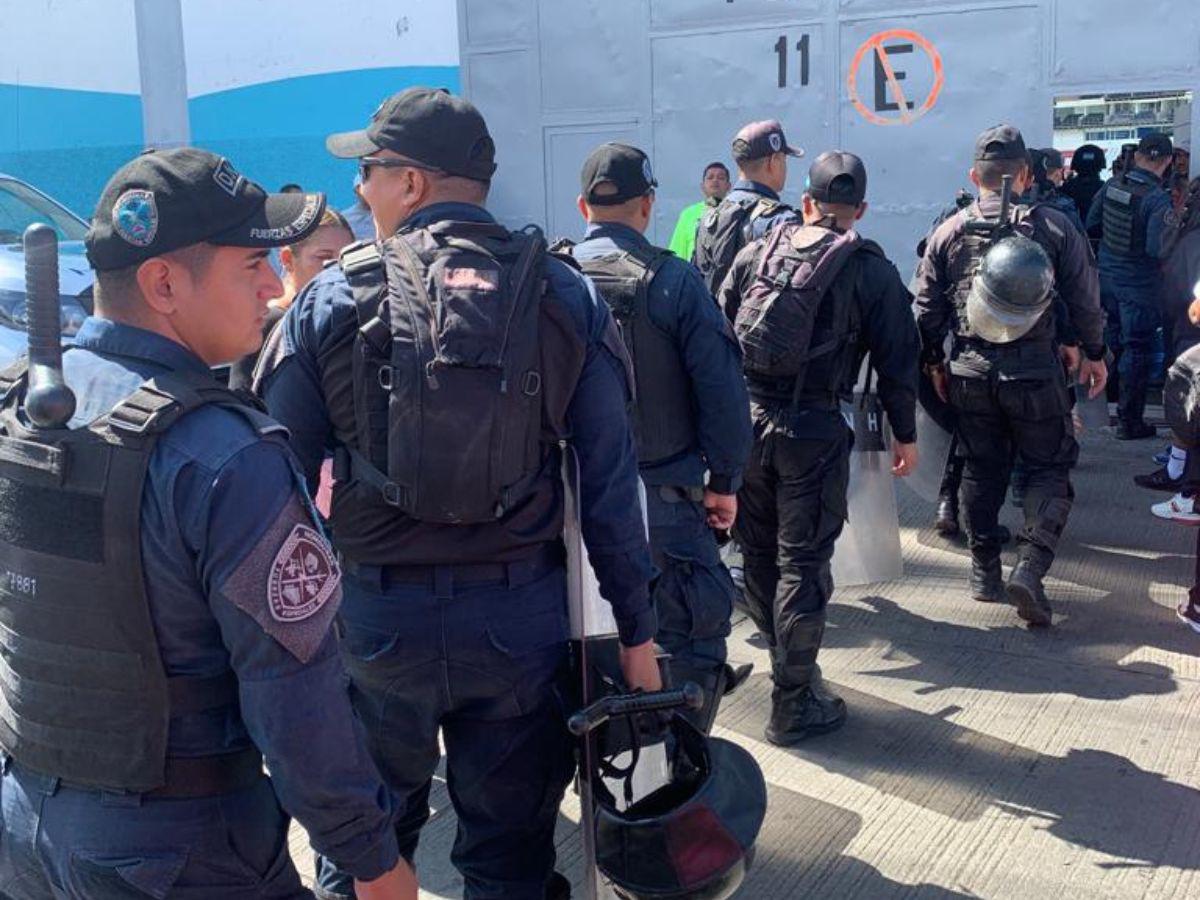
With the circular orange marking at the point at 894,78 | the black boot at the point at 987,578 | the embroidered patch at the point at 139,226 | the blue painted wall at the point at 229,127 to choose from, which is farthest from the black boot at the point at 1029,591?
the blue painted wall at the point at 229,127

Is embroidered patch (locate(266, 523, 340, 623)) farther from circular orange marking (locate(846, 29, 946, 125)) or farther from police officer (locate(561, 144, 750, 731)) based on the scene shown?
circular orange marking (locate(846, 29, 946, 125))

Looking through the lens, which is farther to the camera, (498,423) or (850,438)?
(850,438)

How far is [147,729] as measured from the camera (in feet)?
5.74

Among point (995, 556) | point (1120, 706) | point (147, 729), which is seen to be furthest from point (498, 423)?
point (995, 556)

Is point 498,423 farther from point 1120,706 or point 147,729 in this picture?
point 1120,706

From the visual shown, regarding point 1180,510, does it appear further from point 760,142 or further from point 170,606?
point 170,606

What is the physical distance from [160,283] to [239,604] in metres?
0.50

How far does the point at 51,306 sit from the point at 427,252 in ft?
2.83

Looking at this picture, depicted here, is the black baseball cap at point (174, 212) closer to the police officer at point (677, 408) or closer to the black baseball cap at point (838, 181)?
the police officer at point (677, 408)

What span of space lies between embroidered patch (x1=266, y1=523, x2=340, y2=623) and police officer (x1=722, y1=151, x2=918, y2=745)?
2.73 meters

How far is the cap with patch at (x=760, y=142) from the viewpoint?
18.0 ft

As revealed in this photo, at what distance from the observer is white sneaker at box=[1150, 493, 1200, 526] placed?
5.42 m

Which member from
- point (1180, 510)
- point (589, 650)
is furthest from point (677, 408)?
point (1180, 510)

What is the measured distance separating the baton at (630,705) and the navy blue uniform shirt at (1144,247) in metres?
6.79
